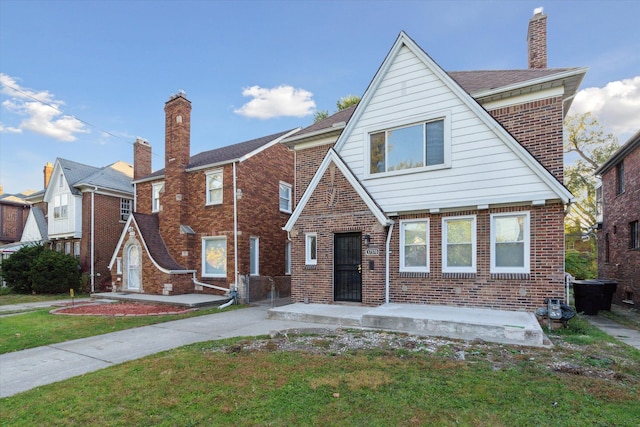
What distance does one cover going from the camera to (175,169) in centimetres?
1578

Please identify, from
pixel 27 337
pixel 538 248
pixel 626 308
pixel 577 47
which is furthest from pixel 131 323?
pixel 577 47

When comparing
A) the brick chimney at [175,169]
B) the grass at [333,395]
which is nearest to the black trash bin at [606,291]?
the grass at [333,395]

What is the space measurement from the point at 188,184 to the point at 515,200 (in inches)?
536

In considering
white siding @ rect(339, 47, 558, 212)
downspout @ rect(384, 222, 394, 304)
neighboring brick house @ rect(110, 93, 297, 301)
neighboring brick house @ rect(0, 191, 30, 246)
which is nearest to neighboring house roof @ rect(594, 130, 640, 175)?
white siding @ rect(339, 47, 558, 212)

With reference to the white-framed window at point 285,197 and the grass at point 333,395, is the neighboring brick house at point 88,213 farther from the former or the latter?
the grass at point 333,395

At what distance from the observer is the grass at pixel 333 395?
360 centimetres

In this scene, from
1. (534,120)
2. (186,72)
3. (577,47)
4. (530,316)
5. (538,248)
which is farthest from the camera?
(186,72)

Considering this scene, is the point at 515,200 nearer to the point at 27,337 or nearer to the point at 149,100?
the point at 27,337

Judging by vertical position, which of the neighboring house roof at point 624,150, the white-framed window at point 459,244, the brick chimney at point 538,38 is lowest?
the white-framed window at point 459,244

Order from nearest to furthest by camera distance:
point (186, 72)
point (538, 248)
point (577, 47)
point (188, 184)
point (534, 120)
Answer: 1. point (538, 248)
2. point (534, 120)
3. point (577, 47)
4. point (188, 184)
5. point (186, 72)

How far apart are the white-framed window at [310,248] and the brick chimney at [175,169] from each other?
7479 millimetres

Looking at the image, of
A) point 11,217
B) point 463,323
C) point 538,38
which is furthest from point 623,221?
point 11,217

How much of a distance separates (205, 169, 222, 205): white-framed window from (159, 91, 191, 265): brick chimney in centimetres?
127

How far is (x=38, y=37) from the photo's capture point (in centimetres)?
1376
